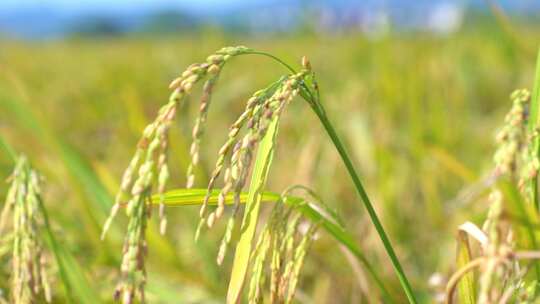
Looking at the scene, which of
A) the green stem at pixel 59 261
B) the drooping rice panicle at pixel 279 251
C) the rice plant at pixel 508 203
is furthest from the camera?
the green stem at pixel 59 261

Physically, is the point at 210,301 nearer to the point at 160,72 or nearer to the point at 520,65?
the point at 520,65

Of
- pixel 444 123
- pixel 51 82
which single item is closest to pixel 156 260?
pixel 444 123

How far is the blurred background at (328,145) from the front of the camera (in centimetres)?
121

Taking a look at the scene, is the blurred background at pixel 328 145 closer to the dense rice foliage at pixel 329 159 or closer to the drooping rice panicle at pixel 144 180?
the dense rice foliage at pixel 329 159

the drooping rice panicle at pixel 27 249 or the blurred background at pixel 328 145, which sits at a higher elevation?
the blurred background at pixel 328 145

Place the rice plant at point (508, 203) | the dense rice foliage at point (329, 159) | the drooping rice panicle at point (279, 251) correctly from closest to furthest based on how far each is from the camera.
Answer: the rice plant at point (508, 203) < the drooping rice panicle at point (279, 251) < the dense rice foliage at point (329, 159)

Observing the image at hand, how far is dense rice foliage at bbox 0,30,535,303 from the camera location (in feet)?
3.98

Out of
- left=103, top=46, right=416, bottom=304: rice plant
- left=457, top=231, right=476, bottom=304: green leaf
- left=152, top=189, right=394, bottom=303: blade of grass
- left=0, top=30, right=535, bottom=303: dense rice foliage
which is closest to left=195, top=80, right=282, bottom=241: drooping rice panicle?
left=103, top=46, right=416, bottom=304: rice plant

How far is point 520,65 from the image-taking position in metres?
3.15

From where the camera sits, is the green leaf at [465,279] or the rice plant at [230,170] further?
the green leaf at [465,279]

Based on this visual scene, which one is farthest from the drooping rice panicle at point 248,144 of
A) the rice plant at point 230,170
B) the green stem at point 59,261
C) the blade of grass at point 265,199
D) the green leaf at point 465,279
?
the green stem at point 59,261

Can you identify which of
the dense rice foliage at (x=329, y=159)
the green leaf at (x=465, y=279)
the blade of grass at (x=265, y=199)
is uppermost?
the dense rice foliage at (x=329, y=159)

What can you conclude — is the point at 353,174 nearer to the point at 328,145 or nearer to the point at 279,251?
the point at 279,251

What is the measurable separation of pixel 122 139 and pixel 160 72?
197cm
